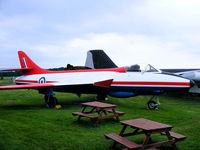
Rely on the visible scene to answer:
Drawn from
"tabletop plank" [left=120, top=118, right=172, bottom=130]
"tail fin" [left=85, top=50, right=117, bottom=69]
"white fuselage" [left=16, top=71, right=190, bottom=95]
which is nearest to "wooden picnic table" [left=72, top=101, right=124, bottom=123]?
"tabletop plank" [left=120, top=118, right=172, bottom=130]

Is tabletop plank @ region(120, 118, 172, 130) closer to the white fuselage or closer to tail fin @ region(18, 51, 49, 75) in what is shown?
the white fuselage

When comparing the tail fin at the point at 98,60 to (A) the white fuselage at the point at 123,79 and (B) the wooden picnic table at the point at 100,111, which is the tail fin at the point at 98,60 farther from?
(B) the wooden picnic table at the point at 100,111

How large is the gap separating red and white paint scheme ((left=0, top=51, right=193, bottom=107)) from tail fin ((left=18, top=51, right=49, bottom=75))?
869 millimetres

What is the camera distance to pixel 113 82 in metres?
9.81

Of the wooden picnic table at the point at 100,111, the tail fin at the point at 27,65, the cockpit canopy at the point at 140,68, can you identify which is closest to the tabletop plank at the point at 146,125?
the wooden picnic table at the point at 100,111

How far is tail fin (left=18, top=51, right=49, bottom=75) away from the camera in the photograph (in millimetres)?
12422

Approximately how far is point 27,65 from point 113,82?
237 inches

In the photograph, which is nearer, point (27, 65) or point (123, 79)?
point (123, 79)

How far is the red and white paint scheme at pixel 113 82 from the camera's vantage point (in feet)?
29.1

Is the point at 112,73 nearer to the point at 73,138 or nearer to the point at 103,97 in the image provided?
the point at 103,97

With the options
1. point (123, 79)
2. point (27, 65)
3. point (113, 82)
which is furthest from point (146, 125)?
point (27, 65)

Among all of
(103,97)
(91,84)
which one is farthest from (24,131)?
(103,97)

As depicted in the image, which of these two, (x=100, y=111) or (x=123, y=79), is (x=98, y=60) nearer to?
(x=123, y=79)

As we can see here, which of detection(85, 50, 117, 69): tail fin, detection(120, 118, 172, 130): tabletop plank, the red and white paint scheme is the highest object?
detection(85, 50, 117, 69): tail fin
